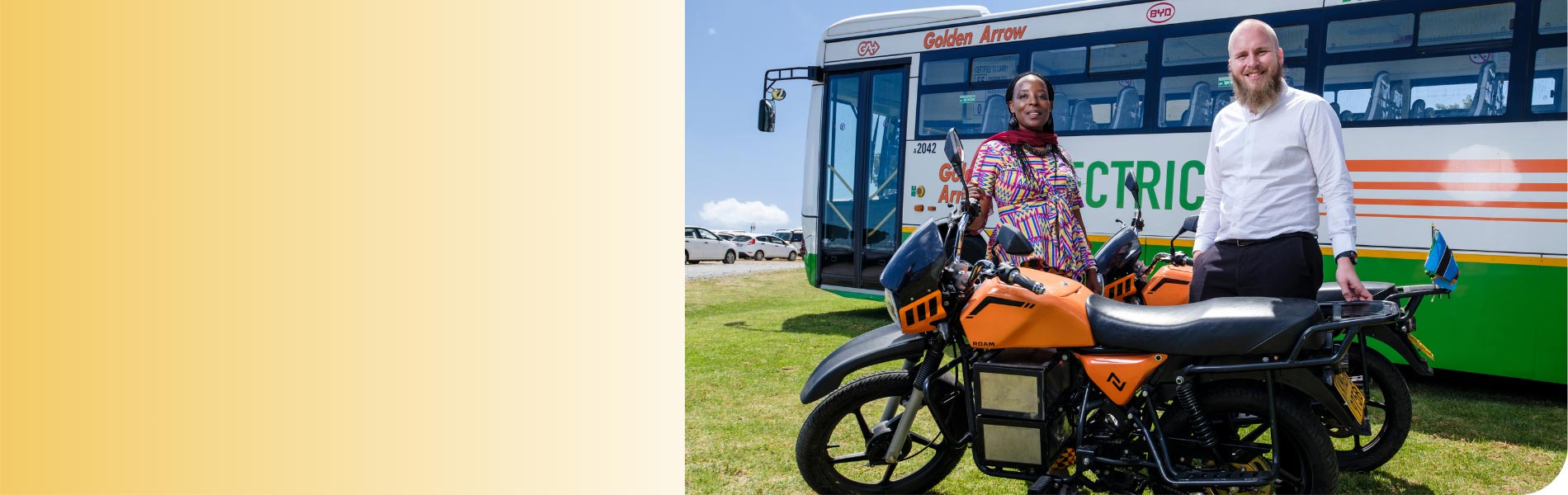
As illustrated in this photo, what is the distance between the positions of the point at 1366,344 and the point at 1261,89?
135 centimetres

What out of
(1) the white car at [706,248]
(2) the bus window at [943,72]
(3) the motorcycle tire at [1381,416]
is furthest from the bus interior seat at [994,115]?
(1) the white car at [706,248]

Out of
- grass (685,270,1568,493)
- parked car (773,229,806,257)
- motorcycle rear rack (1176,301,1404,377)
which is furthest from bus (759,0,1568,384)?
parked car (773,229,806,257)

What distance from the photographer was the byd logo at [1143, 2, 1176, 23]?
6754 millimetres

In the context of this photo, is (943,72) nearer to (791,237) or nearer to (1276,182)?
(1276,182)

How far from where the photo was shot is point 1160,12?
6801mm

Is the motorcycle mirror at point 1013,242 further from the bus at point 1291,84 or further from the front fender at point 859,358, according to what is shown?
the bus at point 1291,84

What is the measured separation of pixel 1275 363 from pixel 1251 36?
3.30ft

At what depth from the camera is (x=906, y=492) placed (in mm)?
3355

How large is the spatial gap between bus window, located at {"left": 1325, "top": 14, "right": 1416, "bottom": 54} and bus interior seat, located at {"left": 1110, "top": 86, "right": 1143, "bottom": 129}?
1.22 meters

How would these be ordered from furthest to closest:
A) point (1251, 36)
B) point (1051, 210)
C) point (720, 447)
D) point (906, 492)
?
point (720, 447) < point (1051, 210) < point (906, 492) < point (1251, 36)

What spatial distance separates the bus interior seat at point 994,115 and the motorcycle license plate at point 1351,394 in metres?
4.83

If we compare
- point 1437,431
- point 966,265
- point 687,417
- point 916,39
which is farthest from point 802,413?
point 916,39

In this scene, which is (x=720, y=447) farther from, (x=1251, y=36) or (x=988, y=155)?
(x=1251, y=36)

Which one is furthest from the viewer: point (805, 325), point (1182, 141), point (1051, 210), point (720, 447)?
point (805, 325)
